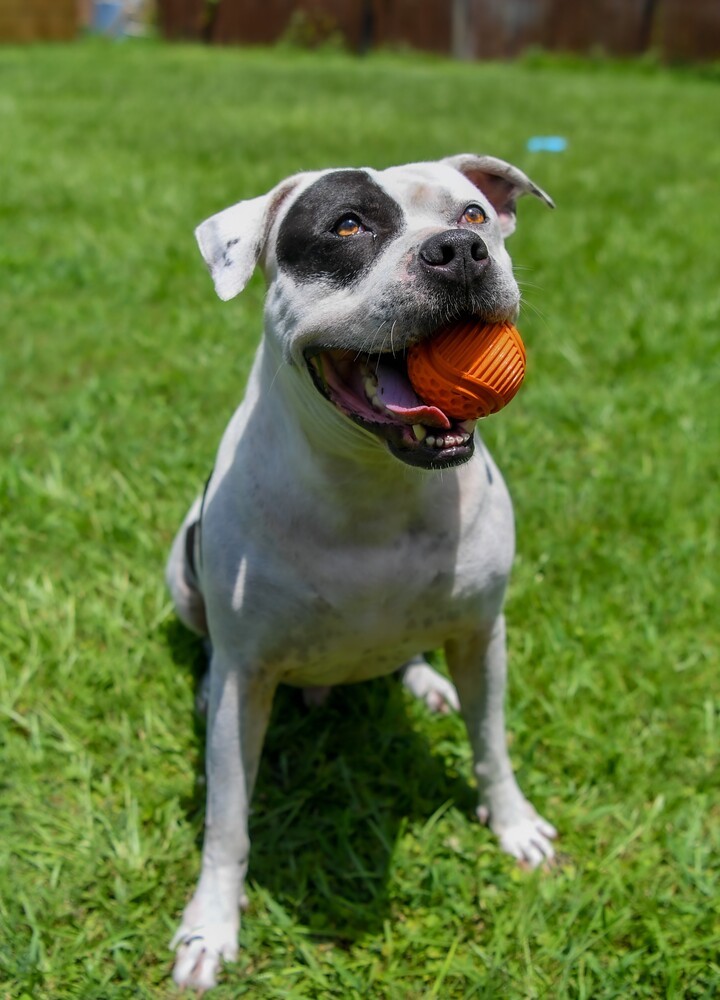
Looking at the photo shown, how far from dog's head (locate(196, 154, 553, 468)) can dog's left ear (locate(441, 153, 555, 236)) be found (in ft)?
0.36

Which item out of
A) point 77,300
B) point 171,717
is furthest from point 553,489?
point 77,300

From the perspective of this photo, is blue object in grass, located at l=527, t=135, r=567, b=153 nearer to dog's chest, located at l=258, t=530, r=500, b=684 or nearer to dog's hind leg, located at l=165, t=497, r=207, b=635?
dog's hind leg, located at l=165, t=497, r=207, b=635

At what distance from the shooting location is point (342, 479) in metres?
2.15

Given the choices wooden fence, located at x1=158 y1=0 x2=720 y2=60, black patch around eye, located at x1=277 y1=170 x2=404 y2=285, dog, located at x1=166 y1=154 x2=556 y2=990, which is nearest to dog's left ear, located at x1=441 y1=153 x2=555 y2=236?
dog, located at x1=166 y1=154 x2=556 y2=990

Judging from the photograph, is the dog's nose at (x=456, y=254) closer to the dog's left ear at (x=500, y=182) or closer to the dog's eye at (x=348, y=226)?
the dog's eye at (x=348, y=226)

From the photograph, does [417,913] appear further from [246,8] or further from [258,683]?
[246,8]

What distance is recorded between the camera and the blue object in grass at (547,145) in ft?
29.5

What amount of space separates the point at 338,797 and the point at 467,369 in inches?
52.7

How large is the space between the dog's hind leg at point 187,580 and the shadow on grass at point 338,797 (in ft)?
0.67

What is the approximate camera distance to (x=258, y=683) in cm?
233

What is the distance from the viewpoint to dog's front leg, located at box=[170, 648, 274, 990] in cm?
230

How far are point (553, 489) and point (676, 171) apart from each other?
5575 millimetres

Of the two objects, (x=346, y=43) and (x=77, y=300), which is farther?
(x=346, y=43)

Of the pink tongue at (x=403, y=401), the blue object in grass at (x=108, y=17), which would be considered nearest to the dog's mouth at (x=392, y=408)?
the pink tongue at (x=403, y=401)
